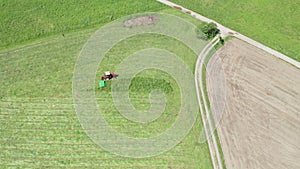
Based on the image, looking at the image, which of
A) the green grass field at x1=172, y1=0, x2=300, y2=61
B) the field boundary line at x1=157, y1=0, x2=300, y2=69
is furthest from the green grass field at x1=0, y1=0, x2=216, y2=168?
the green grass field at x1=172, y1=0, x2=300, y2=61

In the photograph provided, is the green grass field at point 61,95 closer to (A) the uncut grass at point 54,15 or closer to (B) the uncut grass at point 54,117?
(B) the uncut grass at point 54,117

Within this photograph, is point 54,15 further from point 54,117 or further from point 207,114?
point 207,114

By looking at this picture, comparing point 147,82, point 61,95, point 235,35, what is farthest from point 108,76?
point 235,35

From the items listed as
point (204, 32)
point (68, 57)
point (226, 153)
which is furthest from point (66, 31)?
point (226, 153)

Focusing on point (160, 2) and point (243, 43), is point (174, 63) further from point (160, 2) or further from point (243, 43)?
point (160, 2)

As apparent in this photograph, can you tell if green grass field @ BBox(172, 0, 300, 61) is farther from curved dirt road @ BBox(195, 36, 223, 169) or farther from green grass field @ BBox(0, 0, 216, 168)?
curved dirt road @ BBox(195, 36, 223, 169)

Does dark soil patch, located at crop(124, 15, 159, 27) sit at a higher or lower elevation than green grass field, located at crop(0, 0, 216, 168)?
higher
